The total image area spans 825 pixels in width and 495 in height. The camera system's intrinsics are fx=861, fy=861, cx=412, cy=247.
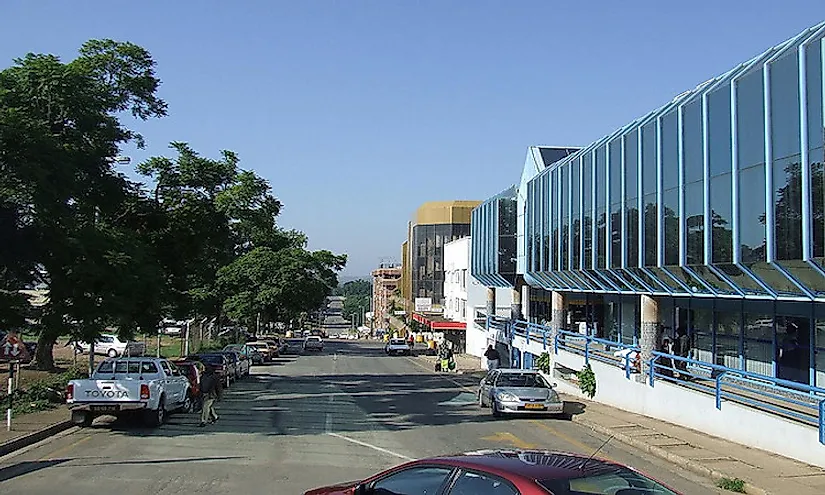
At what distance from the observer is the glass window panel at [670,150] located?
2103cm

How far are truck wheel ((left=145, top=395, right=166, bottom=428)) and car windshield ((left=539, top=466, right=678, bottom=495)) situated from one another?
1513 cm

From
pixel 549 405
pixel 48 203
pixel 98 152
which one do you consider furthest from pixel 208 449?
pixel 98 152

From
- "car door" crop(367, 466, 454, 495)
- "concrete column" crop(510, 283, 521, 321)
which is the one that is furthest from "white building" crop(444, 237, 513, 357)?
"car door" crop(367, 466, 454, 495)

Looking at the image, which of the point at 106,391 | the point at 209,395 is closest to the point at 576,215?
the point at 209,395

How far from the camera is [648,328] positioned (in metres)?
24.0

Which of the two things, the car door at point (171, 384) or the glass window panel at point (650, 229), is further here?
the glass window panel at point (650, 229)

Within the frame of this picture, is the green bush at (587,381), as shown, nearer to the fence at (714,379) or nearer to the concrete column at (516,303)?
the fence at (714,379)

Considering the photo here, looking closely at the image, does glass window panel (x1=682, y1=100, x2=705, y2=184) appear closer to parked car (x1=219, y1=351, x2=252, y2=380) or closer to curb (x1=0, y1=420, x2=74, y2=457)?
curb (x1=0, y1=420, x2=74, y2=457)

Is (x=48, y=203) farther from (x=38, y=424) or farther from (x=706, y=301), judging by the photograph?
(x=706, y=301)

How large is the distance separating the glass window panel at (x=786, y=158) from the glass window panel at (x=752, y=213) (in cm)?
54

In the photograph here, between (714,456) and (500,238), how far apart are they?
27643 mm

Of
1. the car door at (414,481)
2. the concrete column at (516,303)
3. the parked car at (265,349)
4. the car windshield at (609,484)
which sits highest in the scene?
the concrete column at (516,303)

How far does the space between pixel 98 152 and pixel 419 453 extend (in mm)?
15327

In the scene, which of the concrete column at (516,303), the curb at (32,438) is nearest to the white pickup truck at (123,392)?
the curb at (32,438)
